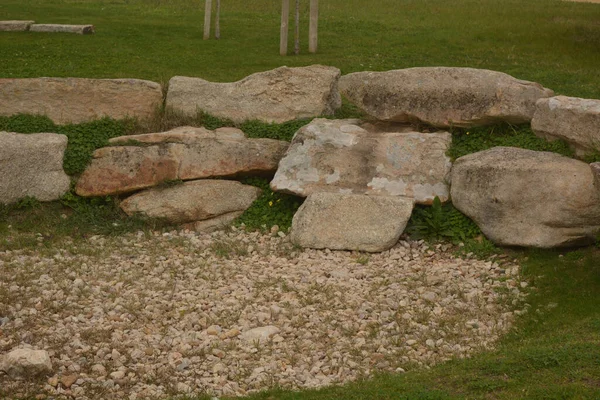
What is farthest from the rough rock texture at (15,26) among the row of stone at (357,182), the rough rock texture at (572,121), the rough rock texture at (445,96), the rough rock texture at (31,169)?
the rough rock texture at (572,121)

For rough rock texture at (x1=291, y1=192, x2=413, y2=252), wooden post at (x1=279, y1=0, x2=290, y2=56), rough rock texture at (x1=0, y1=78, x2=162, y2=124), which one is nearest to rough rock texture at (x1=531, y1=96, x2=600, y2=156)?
rough rock texture at (x1=291, y1=192, x2=413, y2=252)

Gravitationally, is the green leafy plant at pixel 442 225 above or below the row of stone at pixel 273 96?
below

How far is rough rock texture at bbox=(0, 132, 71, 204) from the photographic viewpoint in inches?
563

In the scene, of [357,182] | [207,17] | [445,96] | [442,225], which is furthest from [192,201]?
[207,17]

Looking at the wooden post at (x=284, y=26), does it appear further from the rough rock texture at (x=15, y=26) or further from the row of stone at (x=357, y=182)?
the rough rock texture at (x=15, y=26)

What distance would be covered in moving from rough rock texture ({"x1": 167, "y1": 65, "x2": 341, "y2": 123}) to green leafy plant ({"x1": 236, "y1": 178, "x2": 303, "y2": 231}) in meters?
1.68

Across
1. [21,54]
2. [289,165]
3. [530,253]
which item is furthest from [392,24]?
[530,253]

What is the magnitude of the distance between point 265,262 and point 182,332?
7.78 ft

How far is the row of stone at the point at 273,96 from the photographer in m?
14.6

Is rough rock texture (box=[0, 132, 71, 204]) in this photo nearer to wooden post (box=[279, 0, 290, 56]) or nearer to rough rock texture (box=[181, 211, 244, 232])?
rough rock texture (box=[181, 211, 244, 232])

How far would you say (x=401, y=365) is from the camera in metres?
9.80

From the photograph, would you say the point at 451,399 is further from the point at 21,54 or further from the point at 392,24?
the point at 392,24

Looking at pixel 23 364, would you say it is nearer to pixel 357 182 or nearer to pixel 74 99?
pixel 357 182

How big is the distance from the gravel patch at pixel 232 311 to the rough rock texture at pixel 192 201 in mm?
443
